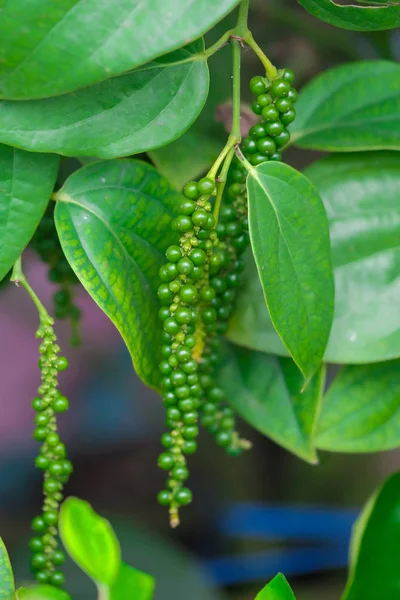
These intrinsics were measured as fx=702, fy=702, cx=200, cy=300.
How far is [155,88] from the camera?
441 millimetres

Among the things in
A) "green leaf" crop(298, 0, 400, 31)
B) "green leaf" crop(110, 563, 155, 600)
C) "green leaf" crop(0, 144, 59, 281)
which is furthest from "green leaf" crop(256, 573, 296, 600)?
"green leaf" crop(298, 0, 400, 31)

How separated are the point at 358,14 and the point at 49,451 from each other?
34cm

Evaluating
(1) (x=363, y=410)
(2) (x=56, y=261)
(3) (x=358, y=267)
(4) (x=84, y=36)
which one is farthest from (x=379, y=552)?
(4) (x=84, y=36)

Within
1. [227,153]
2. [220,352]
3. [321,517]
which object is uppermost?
[227,153]

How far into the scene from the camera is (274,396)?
559mm

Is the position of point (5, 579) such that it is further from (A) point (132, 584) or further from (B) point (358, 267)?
(B) point (358, 267)

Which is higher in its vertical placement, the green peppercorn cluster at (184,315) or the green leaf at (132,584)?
the green peppercorn cluster at (184,315)

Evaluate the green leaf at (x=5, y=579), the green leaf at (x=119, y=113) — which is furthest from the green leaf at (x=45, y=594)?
the green leaf at (x=119, y=113)

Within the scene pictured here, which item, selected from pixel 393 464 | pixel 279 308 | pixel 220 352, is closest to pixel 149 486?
pixel 393 464

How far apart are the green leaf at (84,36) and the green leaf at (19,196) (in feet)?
0.23

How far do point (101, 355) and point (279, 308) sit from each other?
878mm

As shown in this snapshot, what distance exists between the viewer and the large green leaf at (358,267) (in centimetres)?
52

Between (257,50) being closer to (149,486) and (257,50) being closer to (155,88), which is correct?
(155,88)

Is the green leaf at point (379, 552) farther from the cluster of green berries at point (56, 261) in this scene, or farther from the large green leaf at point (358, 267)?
the cluster of green berries at point (56, 261)
